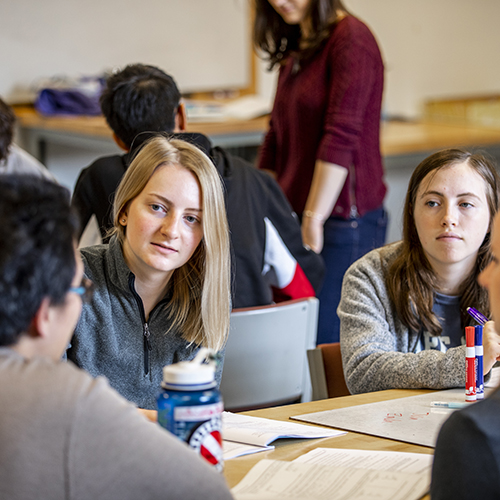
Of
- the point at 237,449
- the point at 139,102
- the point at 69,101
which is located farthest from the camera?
the point at 69,101

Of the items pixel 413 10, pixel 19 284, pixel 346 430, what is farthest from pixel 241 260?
pixel 413 10

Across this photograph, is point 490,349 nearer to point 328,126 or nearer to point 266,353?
point 266,353

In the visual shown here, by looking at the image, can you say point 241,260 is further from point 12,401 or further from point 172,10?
point 172,10

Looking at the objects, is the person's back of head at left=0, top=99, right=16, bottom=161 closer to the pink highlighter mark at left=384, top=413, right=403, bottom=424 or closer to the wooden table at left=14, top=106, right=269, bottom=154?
the wooden table at left=14, top=106, right=269, bottom=154

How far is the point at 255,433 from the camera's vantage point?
1.09 metres

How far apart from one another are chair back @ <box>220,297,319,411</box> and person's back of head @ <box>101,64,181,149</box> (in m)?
0.60

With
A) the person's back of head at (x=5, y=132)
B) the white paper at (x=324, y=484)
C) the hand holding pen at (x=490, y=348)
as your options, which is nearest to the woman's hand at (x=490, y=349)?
the hand holding pen at (x=490, y=348)

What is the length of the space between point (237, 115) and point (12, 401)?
3.25 m

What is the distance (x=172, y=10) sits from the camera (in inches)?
170

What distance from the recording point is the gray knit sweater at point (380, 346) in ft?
4.49

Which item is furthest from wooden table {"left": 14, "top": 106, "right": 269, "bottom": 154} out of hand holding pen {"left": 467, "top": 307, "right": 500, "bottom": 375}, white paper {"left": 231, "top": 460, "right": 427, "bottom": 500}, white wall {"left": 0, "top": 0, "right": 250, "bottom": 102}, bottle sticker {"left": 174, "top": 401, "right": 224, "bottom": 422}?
bottle sticker {"left": 174, "top": 401, "right": 224, "bottom": 422}

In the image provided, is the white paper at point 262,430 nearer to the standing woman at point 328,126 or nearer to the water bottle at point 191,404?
the water bottle at point 191,404

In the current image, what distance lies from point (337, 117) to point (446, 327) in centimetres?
83

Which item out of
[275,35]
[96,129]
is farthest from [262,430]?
[96,129]
